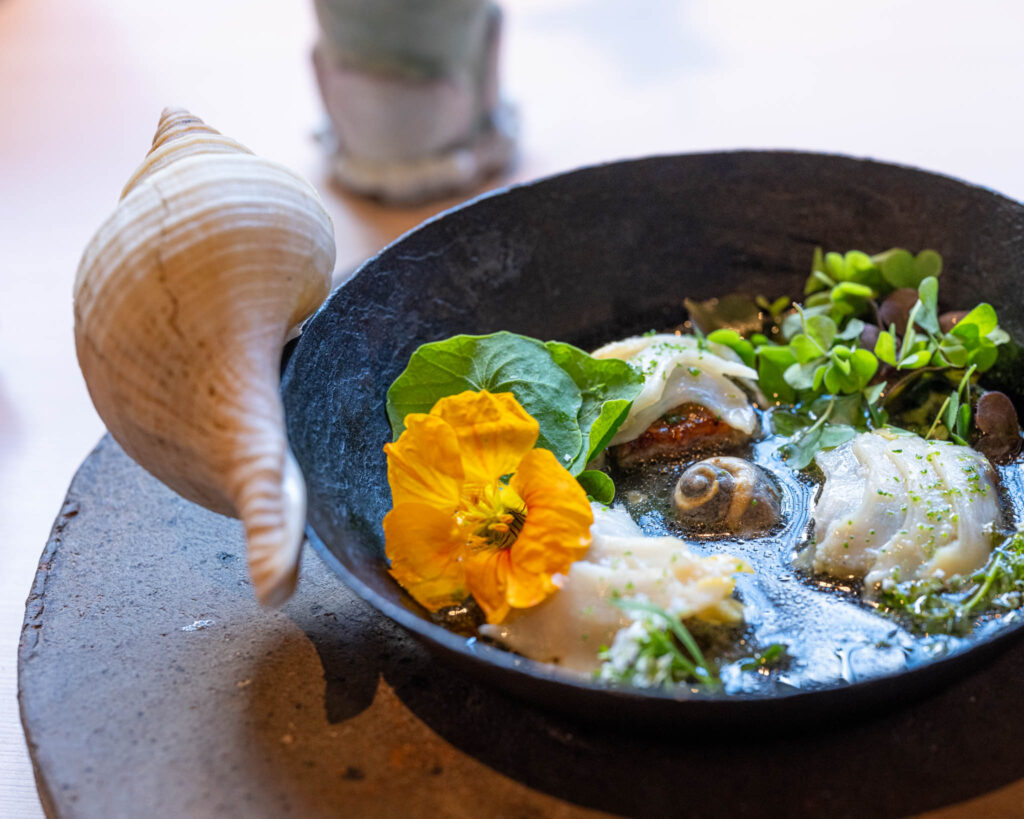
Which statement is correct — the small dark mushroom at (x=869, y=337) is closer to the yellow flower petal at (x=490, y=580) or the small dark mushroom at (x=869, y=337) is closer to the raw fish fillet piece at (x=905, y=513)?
the raw fish fillet piece at (x=905, y=513)

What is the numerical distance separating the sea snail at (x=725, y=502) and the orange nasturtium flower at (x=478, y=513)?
6.5 inches

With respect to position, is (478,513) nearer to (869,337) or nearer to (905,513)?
(905,513)

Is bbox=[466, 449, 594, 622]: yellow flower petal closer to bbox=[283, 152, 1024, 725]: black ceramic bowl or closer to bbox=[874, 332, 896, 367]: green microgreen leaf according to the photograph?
bbox=[283, 152, 1024, 725]: black ceramic bowl

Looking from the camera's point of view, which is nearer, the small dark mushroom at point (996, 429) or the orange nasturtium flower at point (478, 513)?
the orange nasturtium flower at point (478, 513)

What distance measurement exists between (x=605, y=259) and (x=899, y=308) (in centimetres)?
39

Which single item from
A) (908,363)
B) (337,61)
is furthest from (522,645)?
(337,61)

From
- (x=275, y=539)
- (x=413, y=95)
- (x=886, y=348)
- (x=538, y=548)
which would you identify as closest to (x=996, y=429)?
(x=886, y=348)

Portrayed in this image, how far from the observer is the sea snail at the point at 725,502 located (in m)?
1.03

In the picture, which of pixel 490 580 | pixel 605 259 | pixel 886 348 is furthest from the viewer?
pixel 605 259

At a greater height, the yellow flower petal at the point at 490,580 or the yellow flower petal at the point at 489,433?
the yellow flower petal at the point at 489,433

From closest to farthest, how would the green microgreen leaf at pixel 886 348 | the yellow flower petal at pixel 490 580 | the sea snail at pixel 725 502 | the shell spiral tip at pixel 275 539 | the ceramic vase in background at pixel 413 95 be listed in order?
the shell spiral tip at pixel 275 539 < the yellow flower petal at pixel 490 580 < the sea snail at pixel 725 502 < the green microgreen leaf at pixel 886 348 < the ceramic vase in background at pixel 413 95

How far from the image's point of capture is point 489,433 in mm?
957

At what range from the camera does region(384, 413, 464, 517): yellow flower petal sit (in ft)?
3.05

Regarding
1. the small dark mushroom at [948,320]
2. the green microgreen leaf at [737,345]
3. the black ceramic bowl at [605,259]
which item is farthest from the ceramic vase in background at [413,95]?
the small dark mushroom at [948,320]
